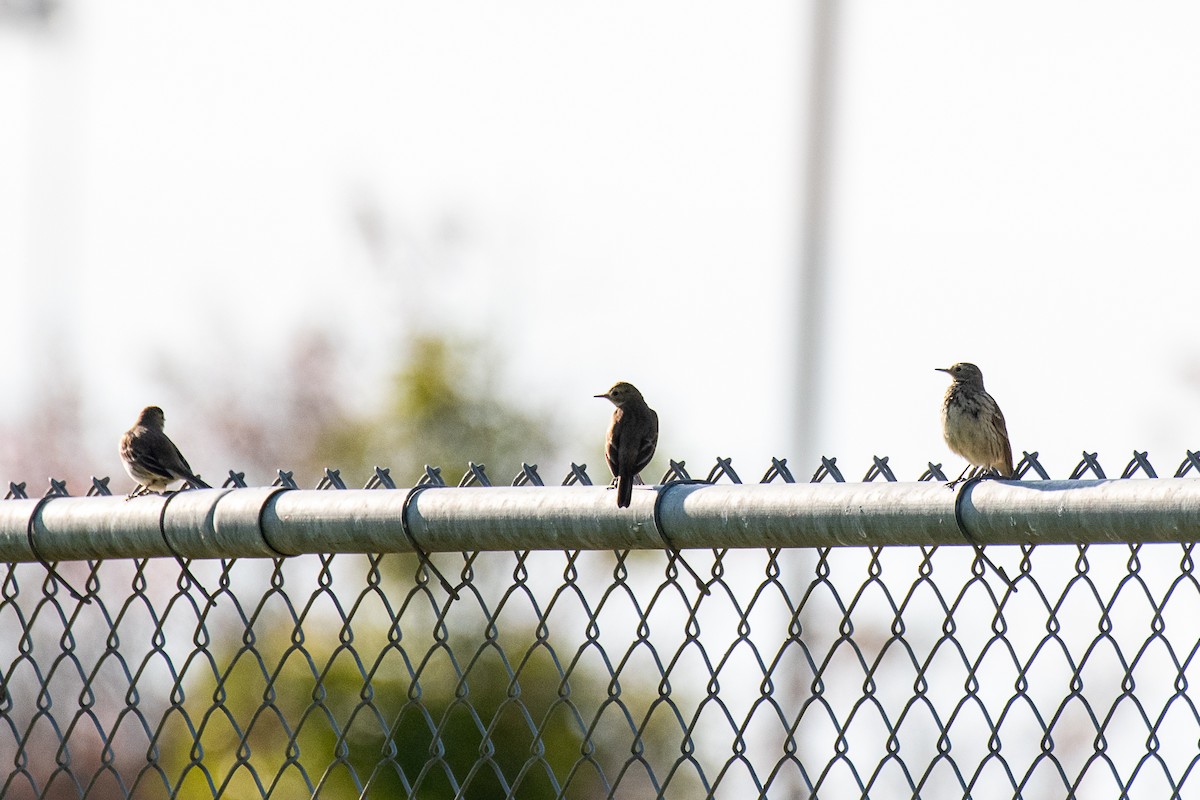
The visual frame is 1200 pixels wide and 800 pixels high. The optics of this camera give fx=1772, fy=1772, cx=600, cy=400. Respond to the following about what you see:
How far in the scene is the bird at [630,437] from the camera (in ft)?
18.0

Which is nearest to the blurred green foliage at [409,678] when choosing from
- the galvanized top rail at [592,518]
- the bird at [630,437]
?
the bird at [630,437]

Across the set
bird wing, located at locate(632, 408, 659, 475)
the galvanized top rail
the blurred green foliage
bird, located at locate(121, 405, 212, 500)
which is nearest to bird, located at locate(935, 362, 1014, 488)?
bird wing, located at locate(632, 408, 659, 475)

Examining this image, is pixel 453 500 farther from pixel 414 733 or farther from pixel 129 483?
pixel 129 483

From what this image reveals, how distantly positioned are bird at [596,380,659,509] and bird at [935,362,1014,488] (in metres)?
1.03

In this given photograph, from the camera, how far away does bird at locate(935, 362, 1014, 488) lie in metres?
6.18

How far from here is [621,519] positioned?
320 cm

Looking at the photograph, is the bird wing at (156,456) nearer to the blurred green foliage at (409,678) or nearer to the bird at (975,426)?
the blurred green foliage at (409,678)

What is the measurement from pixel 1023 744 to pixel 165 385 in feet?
48.0

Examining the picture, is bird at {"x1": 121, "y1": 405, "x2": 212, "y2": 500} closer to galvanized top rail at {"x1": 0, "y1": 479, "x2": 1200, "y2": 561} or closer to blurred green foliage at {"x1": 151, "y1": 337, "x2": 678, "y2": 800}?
blurred green foliage at {"x1": 151, "y1": 337, "x2": 678, "y2": 800}

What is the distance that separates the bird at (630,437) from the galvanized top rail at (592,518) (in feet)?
5.07

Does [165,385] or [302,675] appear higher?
[165,385]

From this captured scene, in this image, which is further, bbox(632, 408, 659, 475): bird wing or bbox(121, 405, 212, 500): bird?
bbox(121, 405, 212, 500): bird

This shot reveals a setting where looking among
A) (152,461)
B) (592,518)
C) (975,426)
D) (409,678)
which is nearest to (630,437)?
(975,426)

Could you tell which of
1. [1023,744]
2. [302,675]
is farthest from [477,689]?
[1023,744]
